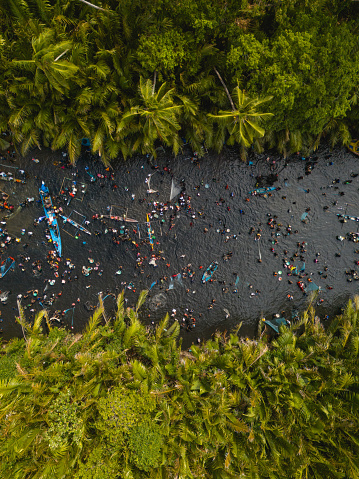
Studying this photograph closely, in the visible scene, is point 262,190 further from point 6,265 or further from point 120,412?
point 6,265

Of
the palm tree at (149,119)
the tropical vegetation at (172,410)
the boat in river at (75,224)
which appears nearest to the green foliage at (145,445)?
the tropical vegetation at (172,410)

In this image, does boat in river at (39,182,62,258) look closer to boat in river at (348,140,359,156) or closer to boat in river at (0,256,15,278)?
boat in river at (0,256,15,278)

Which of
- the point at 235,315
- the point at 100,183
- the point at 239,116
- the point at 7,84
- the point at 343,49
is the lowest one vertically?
the point at 235,315

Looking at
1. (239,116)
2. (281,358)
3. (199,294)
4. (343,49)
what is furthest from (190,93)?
(281,358)

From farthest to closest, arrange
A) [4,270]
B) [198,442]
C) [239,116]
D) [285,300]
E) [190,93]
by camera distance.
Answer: [285,300] → [4,270] → [190,93] → [198,442] → [239,116]

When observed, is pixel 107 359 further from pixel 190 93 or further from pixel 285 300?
pixel 190 93
